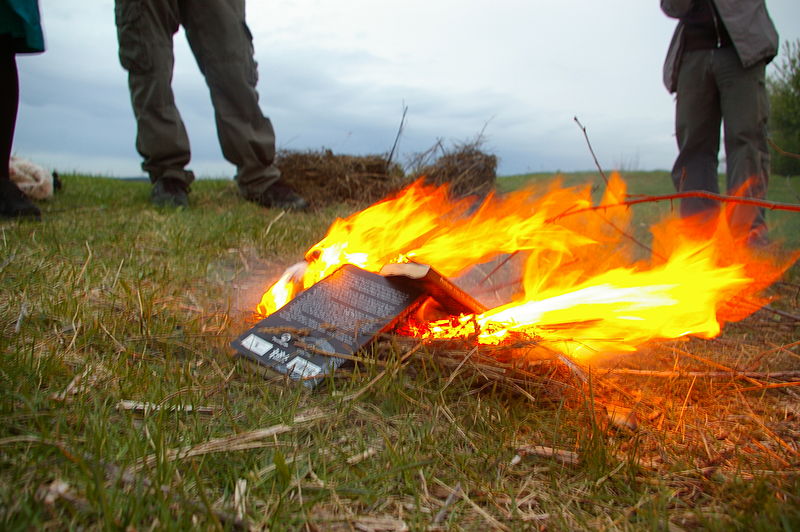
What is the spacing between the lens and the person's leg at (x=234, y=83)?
178 inches

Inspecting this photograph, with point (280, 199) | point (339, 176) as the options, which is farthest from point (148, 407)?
point (339, 176)

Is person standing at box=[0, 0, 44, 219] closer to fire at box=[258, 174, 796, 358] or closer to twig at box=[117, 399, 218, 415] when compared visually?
fire at box=[258, 174, 796, 358]

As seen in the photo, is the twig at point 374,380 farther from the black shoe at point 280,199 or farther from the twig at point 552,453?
the black shoe at point 280,199

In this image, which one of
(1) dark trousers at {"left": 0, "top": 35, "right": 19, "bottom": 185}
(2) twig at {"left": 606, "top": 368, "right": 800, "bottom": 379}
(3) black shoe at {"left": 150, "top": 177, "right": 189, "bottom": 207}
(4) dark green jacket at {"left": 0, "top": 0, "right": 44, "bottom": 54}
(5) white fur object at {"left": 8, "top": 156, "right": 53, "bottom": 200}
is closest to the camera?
(2) twig at {"left": 606, "top": 368, "right": 800, "bottom": 379}

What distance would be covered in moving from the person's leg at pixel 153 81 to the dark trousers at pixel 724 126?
4.43 m

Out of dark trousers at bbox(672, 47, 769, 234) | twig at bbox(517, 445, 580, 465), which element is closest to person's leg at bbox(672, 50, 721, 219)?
dark trousers at bbox(672, 47, 769, 234)

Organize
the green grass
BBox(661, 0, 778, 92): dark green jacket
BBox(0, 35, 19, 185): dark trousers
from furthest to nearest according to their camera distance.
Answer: BBox(661, 0, 778, 92): dark green jacket → BBox(0, 35, 19, 185): dark trousers → the green grass

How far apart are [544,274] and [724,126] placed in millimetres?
3229

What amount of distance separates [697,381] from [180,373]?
1.84m

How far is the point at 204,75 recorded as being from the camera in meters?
4.74

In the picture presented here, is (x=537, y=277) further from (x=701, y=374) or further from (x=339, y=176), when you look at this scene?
(x=339, y=176)

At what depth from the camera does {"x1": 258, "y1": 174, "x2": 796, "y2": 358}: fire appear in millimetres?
1929

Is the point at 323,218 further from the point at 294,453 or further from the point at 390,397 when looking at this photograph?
the point at 294,453

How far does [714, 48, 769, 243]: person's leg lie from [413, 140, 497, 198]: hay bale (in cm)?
297
